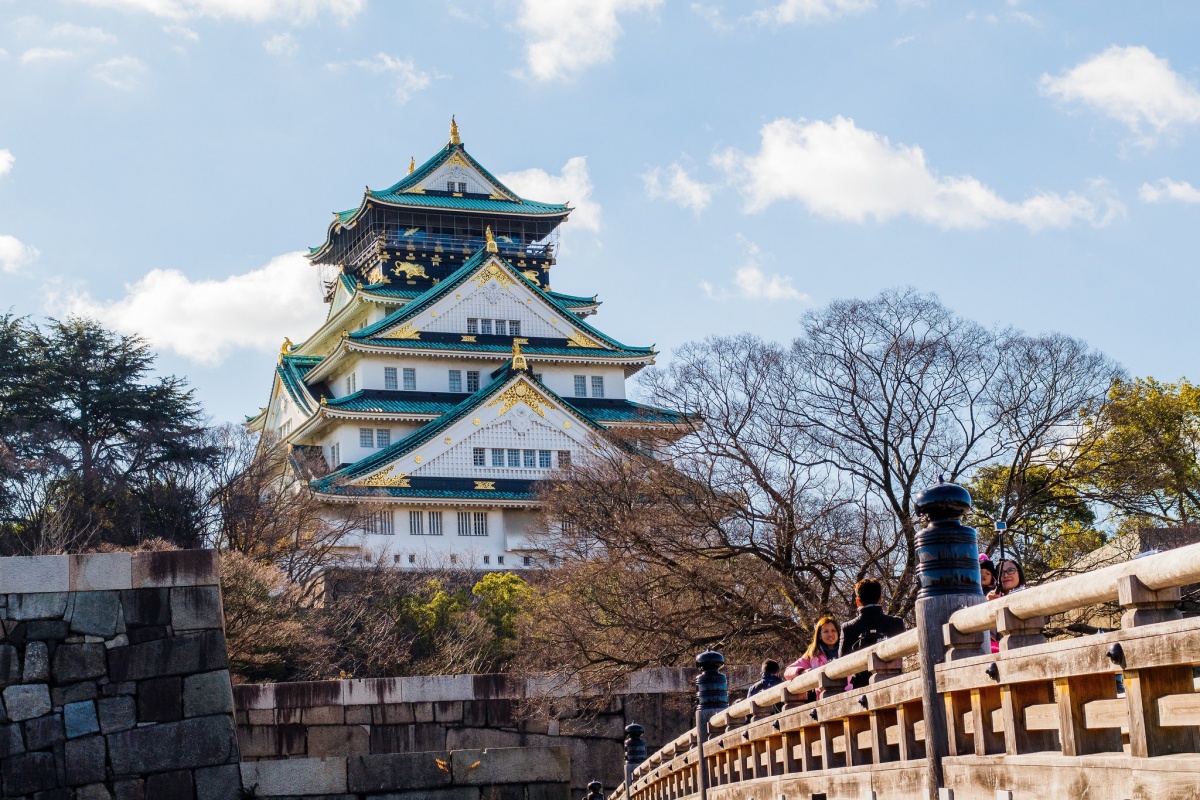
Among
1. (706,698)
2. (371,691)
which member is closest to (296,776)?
(371,691)

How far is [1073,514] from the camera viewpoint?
24.2 metres

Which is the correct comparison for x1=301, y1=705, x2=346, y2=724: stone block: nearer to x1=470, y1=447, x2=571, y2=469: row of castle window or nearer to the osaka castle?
the osaka castle

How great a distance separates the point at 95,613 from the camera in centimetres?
1575

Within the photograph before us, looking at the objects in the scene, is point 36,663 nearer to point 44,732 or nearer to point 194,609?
point 44,732

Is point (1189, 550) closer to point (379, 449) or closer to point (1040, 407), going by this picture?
point (1040, 407)

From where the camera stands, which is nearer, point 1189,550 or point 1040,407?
point 1189,550

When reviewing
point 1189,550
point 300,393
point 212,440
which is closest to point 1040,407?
point 1189,550

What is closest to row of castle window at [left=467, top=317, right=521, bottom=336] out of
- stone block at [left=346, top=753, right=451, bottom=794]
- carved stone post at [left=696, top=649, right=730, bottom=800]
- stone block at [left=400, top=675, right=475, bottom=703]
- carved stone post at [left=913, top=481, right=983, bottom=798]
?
stone block at [left=400, top=675, right=475, bottom=703]

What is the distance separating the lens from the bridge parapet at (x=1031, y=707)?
16.8ft

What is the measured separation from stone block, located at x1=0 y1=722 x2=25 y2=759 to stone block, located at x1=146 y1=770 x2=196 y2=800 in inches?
52.8

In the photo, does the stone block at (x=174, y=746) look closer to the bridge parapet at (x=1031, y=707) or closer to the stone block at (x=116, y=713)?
the stone block at (x=116, y=713)

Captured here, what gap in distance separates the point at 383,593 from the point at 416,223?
2696cm

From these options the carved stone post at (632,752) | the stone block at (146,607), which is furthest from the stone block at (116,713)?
the carved stone post at (632,752)

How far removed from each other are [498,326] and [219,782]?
39.7 metres
